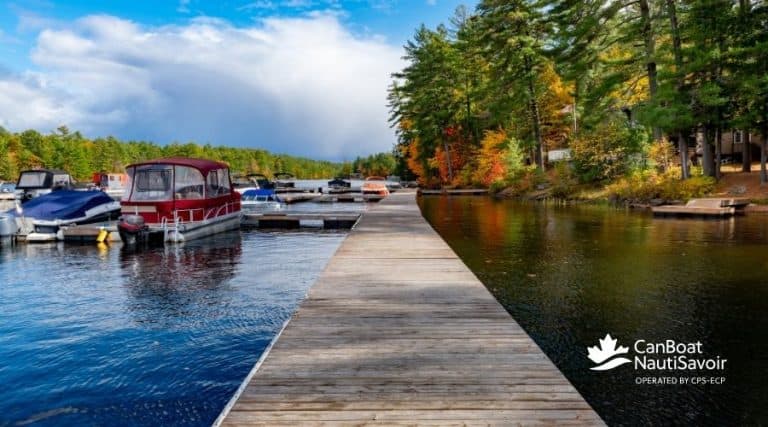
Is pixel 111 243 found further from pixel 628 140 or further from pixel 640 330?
pixel 628 140

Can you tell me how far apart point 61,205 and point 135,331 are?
18.3m

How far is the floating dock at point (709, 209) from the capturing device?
22750mm

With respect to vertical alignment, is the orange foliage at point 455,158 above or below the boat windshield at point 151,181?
above

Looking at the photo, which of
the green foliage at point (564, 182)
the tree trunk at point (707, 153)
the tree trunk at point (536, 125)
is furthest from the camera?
the tree trunk at point (536, 125)

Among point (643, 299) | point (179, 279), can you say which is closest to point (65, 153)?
point (179, 279)

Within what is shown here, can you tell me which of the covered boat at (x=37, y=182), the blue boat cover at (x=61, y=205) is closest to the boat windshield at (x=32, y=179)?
the covered boat at (x=37, y=182)

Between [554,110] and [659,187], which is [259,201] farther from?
[554,110]

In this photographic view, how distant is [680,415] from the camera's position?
208 inches

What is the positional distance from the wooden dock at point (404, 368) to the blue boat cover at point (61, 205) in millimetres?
19420

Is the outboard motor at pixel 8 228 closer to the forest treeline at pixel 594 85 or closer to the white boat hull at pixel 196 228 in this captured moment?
the white boat hull at pixel 196 228

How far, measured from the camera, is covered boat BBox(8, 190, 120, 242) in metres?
21.0

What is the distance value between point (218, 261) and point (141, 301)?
5.29m

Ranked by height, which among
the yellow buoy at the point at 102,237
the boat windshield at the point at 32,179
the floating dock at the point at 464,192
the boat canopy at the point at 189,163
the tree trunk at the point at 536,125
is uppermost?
the tree trunk at the point at 536,125

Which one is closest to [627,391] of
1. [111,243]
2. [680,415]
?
[680,415]
